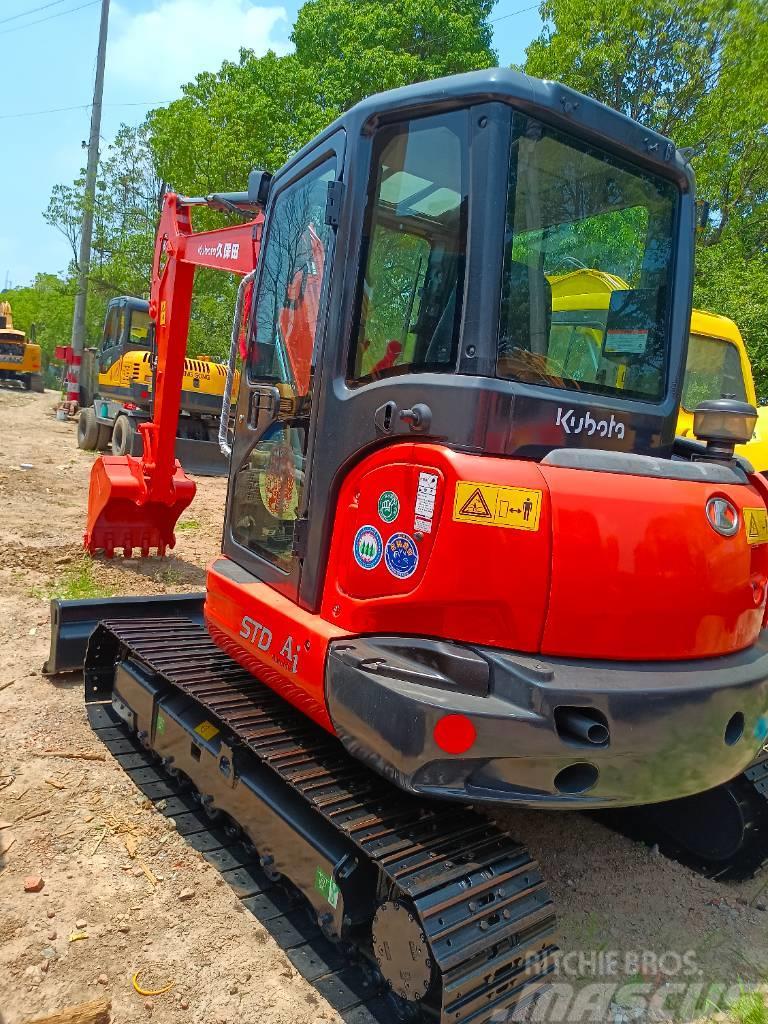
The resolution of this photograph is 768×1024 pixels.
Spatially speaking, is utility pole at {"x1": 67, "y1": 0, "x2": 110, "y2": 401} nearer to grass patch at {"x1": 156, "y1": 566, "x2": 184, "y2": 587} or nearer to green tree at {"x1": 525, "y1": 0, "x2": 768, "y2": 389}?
green tree at {"x1": 525, "y1": 0, "x2": 768, "y2": 389}

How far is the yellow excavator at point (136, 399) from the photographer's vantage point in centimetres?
1254

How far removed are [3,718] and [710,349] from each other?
6.20 m

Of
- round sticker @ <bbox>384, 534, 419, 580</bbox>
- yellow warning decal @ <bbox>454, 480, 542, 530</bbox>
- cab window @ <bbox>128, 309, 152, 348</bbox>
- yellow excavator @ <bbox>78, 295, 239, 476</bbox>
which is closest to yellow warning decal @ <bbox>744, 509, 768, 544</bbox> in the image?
yellow warning decal @ <bbox>454, 480, 542, 530</bbox>

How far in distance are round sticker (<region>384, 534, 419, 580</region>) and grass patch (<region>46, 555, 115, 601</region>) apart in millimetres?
4422

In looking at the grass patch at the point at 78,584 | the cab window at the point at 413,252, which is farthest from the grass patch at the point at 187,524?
the cab window at the point at 413,252

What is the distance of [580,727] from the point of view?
7.23ft

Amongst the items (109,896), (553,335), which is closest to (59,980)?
(109,896)

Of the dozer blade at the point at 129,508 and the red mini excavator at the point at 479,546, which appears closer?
the red mini excavator at the point at 479,546

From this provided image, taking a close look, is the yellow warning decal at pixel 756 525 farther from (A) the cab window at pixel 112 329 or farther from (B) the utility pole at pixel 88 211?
(B) the utility pole at pixel 88 211

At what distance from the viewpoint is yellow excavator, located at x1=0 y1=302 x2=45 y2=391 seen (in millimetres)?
30234

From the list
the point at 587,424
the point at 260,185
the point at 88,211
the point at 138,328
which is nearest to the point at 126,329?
the point at 138,328

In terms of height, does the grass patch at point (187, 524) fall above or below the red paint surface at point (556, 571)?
below

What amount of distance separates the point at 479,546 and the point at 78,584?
497cm

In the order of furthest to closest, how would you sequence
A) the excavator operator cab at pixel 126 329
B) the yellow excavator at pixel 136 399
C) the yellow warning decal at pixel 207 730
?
the excavator operator cab at pixel 126 329
the yellow excavator at pixel 136 399
the yellow warning decal at pixel 207 730
